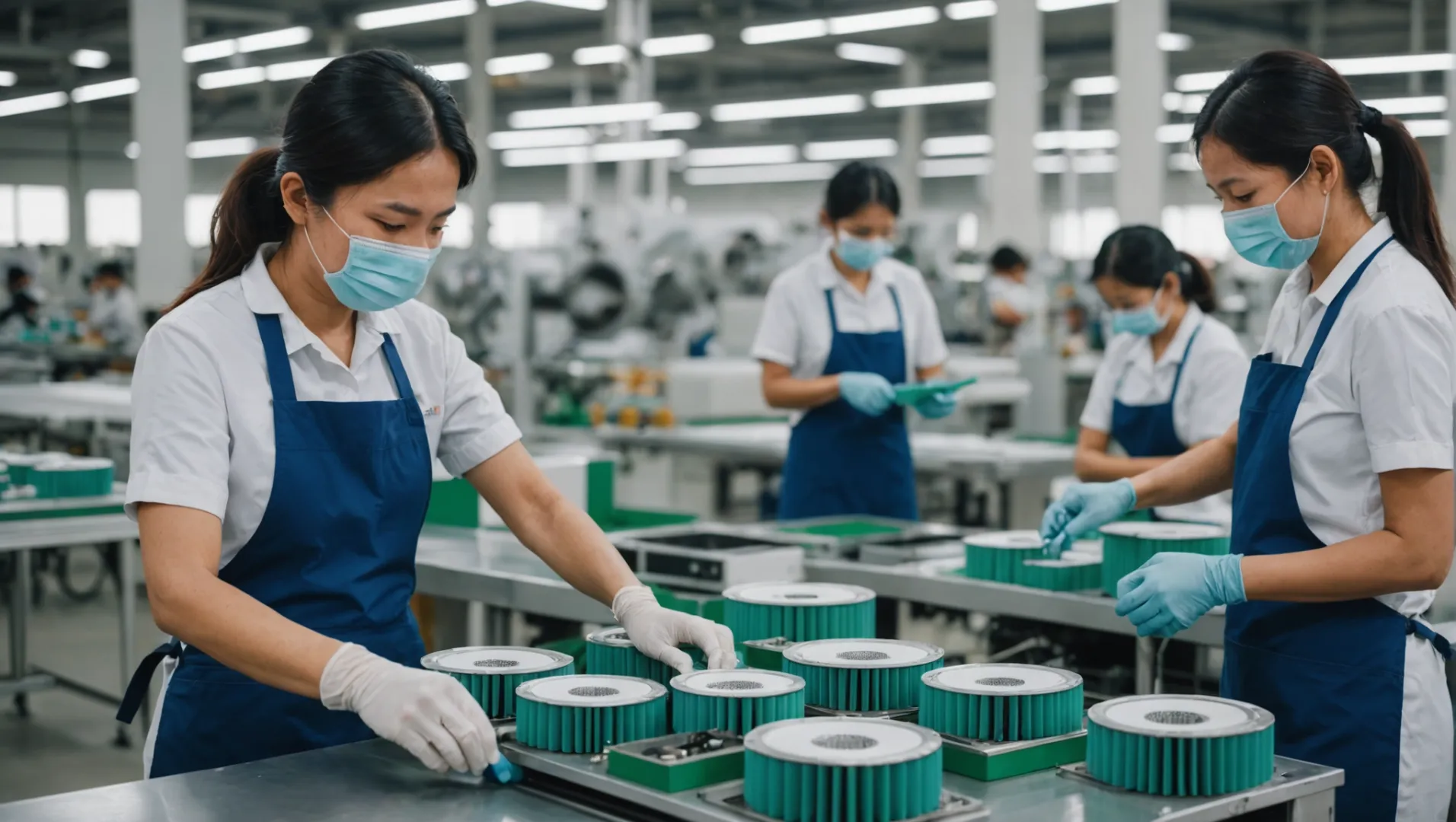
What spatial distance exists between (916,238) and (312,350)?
885 centimetres

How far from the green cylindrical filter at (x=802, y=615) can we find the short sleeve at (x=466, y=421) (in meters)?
0.41

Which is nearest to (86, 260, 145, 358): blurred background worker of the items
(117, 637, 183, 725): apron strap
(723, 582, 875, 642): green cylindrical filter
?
(117, 637, 183, 725): apron strap

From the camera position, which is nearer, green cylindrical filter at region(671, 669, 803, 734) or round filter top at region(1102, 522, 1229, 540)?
green cylindrical filter at region(671, 669, 803, 734)

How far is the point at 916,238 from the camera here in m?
10.4

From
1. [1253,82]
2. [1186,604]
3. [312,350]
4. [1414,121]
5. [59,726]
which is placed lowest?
[59,726]

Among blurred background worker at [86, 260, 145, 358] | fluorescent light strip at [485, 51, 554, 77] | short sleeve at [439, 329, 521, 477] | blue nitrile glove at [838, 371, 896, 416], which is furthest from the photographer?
fluorescent light strip at [485, 51, 554, 77]

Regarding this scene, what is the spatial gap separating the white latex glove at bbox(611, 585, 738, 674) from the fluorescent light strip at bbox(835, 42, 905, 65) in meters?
13.4

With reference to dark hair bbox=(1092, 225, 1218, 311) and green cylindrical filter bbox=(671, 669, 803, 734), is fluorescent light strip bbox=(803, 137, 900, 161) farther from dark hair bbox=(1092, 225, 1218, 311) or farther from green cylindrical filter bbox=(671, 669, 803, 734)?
green cylindrical filter bbox=(671, 669, 803, 734)

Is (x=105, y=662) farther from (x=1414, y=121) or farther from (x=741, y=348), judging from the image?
(x=1414, y=121)

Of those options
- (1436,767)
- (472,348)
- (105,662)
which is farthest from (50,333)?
(1436,767)

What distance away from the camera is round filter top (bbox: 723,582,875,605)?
75.8 inches

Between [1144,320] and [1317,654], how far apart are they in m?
1.72

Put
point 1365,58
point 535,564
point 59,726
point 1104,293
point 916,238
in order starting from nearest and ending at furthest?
point 535,564
point 1104,293
point 59,726
point 916,238
point 1365,58

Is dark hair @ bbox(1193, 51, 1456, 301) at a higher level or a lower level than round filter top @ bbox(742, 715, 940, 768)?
higher
